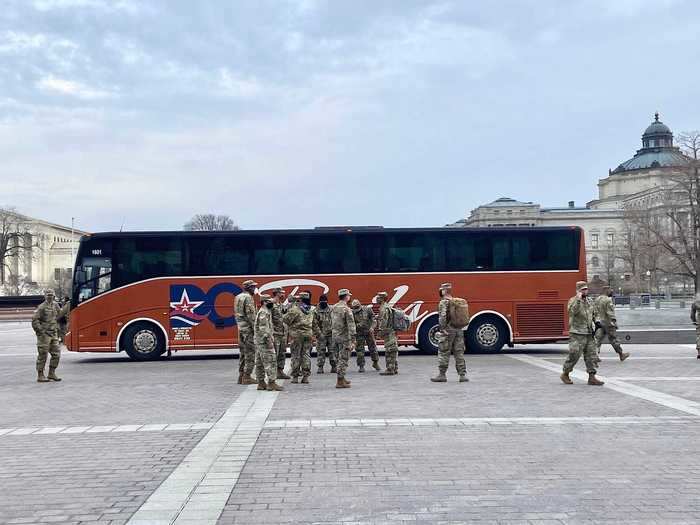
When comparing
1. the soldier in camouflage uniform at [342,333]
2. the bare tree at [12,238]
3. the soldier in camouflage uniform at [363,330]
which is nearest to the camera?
the soldier in camouflage uniform at [342,333]

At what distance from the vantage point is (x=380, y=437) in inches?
324

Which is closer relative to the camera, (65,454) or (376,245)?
(65,454)

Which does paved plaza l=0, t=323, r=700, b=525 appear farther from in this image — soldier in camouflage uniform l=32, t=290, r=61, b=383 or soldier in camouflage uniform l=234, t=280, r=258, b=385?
soldier in camouflage uniform l=32, t=290, r=61, b=383

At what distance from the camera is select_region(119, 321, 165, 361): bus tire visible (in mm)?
19312

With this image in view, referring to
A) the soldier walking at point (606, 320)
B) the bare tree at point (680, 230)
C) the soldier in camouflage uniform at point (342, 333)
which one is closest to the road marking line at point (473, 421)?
the soldier in camouflage uniform at point (342, 333)

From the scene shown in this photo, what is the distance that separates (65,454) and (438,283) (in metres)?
13.7

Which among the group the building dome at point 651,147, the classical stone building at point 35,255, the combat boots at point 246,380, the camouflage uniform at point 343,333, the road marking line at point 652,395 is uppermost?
the building dome at point 651,147

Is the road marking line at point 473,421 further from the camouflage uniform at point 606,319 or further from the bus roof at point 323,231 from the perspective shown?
the bus roof at point 323,231

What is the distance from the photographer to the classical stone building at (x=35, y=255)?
8562 centimetres

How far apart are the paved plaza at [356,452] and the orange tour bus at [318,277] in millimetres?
5661

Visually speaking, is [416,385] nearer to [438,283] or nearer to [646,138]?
[438,283]

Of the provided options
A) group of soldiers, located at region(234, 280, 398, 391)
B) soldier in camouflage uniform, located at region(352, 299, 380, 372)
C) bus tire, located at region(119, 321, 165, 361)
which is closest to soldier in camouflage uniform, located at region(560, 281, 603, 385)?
group of soldiers, located at region(234, 280, 398, 391)

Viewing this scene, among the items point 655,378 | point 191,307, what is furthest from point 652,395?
point 191,307

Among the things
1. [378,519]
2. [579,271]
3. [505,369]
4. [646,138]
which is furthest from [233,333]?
[646,138]
